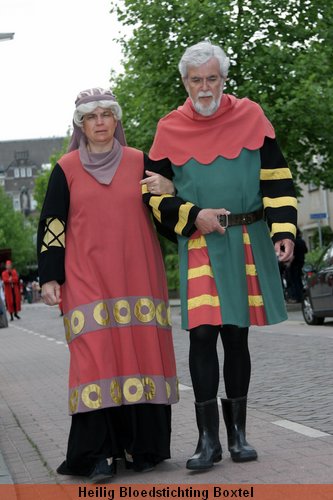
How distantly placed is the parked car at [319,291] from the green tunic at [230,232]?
12.0 metres

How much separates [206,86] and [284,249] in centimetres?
88

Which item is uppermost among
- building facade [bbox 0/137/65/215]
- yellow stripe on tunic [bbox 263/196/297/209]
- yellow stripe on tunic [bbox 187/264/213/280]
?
building facade [bbox 0/137/65/215]

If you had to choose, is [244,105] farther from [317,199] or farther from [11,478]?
[317,199]

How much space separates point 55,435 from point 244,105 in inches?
114

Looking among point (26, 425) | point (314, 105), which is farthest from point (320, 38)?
point (26, 425)

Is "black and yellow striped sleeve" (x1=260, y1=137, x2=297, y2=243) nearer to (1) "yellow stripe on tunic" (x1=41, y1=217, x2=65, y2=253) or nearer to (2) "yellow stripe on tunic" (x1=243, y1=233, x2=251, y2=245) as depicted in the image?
(2) "yellow stripe on tunic" (x1=243, y1=233, x2=251, y2=245)

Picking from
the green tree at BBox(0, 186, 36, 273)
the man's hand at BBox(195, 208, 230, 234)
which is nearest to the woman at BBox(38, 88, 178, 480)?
the man's hand at BBox(195, 208, 230, 234)

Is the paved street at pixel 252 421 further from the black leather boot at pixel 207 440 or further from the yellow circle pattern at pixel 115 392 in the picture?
the yellow circle pattern at pixel 115 392

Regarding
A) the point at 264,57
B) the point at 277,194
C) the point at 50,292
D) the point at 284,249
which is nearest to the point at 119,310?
the point at 50,292

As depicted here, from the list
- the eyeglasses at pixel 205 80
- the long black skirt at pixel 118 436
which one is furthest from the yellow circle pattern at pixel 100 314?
the eyeglasses at pixel 205 80

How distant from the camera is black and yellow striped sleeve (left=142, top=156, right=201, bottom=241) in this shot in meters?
5.59

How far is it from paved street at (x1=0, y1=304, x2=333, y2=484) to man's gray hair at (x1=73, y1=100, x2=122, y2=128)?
1780 millimetres

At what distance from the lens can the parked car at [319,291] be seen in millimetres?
17750

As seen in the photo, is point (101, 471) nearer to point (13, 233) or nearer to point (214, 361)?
point (214, 361)
